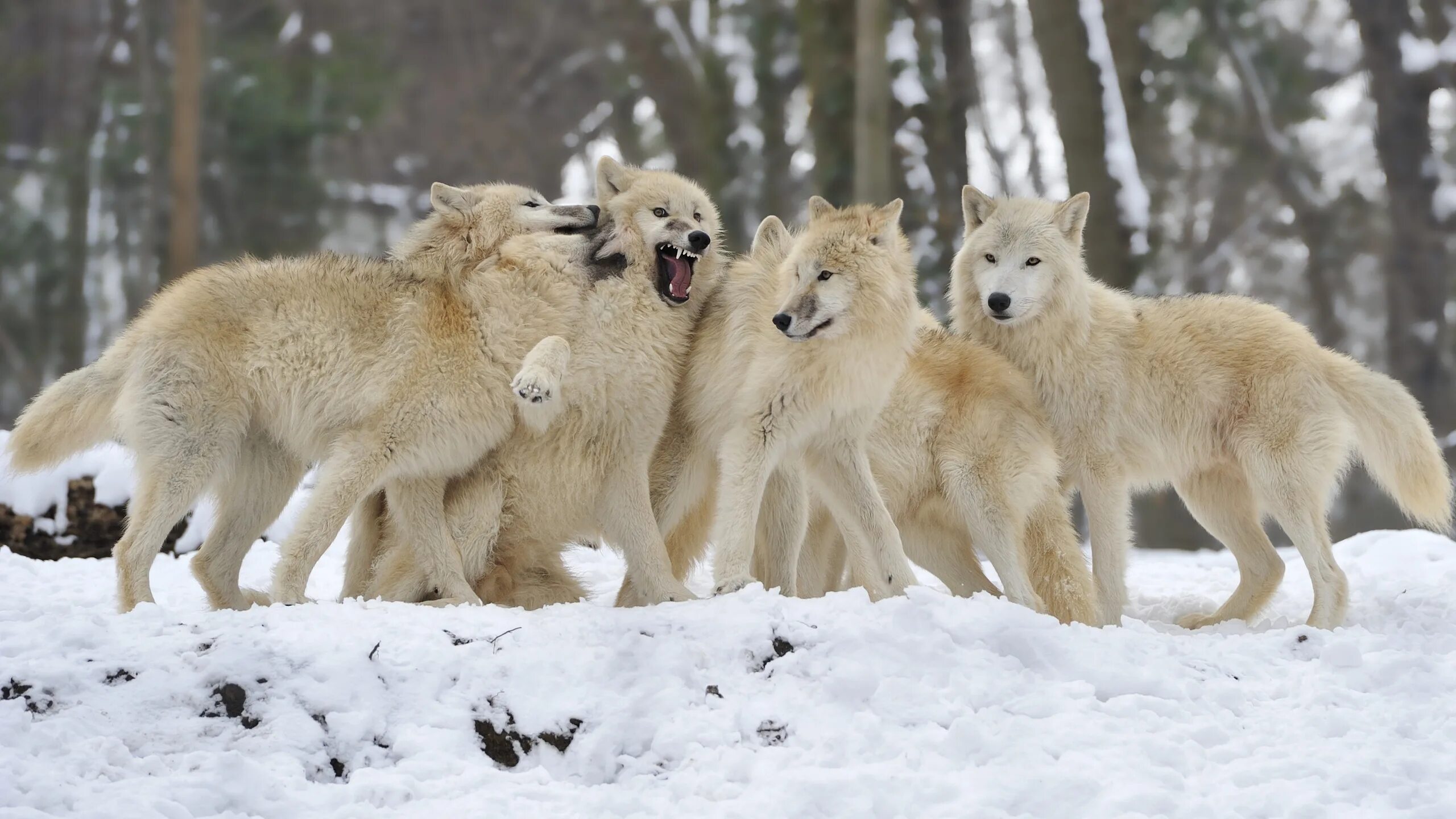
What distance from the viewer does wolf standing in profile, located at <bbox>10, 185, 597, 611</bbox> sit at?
520 centimetres

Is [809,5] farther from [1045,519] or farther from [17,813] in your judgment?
[17,813]

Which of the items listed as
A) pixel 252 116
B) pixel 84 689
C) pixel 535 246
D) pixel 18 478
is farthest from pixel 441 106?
pixel 84 689

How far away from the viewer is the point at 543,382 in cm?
501

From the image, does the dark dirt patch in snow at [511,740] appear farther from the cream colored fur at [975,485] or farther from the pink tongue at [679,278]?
the pink tongue at [679,278]

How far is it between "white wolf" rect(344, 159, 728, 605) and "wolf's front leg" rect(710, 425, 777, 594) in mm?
411

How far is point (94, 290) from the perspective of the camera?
82.3 ft

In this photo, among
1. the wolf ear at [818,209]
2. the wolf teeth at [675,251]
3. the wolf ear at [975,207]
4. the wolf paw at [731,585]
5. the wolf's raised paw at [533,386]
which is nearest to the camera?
the wolf's raised paw at [533,386]

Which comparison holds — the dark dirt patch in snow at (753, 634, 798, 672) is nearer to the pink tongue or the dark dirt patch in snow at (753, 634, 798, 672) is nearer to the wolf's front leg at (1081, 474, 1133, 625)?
the pink tongue

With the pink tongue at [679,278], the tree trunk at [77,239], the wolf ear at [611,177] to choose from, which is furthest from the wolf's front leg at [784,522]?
the tree trunk at [77,239]

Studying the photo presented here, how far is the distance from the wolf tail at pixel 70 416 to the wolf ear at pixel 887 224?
328 centimetres

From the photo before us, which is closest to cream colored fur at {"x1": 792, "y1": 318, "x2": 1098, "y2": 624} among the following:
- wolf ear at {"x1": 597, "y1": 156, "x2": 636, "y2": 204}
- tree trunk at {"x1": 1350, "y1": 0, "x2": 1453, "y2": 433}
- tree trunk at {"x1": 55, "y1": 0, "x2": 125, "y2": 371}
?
wolf ear at {"x1": 597, "y1": 156, "x2": 636, "y2": 204}

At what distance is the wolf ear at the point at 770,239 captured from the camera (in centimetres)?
598

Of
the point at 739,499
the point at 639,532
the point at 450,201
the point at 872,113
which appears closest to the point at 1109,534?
the point at 739,499

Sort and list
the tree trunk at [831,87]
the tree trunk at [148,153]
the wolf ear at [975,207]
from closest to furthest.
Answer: the wolf ear at [975,207] → the tree trunk at [831,87] → the tree trunk at [148,153]
